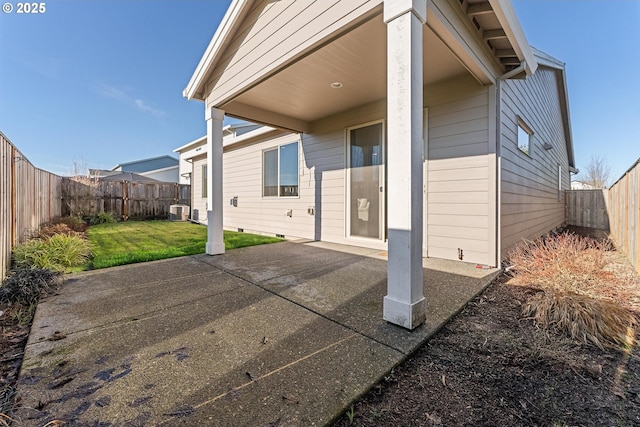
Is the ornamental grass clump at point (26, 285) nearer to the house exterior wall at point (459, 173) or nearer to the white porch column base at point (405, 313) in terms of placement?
the white porch column base at point (405, 313)

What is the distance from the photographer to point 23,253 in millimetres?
3514

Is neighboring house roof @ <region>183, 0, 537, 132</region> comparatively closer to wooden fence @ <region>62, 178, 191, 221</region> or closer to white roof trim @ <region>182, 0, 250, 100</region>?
white roof trim @ <region>182, 0, 250, 100</region>

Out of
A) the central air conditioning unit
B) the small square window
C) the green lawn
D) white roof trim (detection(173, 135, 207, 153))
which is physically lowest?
the green lawn

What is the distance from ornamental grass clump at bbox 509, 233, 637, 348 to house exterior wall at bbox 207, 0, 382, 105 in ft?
9.52

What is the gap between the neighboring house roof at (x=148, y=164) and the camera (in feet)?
85.0

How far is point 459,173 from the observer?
13.5 feet

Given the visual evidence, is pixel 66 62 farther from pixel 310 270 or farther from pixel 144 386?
pixel 144 386

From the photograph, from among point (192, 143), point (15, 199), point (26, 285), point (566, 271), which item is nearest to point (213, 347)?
point (26, 285)

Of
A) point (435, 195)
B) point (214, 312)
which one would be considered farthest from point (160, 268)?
point (435, 195)

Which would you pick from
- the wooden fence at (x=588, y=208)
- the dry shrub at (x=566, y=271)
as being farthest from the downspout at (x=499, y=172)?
the wooden fence at (x=588, y=208)

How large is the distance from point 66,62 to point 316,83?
11.3m

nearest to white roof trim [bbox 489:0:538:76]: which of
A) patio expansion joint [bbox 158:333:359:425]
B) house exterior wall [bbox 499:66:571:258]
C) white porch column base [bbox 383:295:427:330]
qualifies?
house exterior wall [bbox 499:66:571:258]

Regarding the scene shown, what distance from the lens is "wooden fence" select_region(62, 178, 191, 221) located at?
10070mm

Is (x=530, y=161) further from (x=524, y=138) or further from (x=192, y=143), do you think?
(x=192, y=143)
